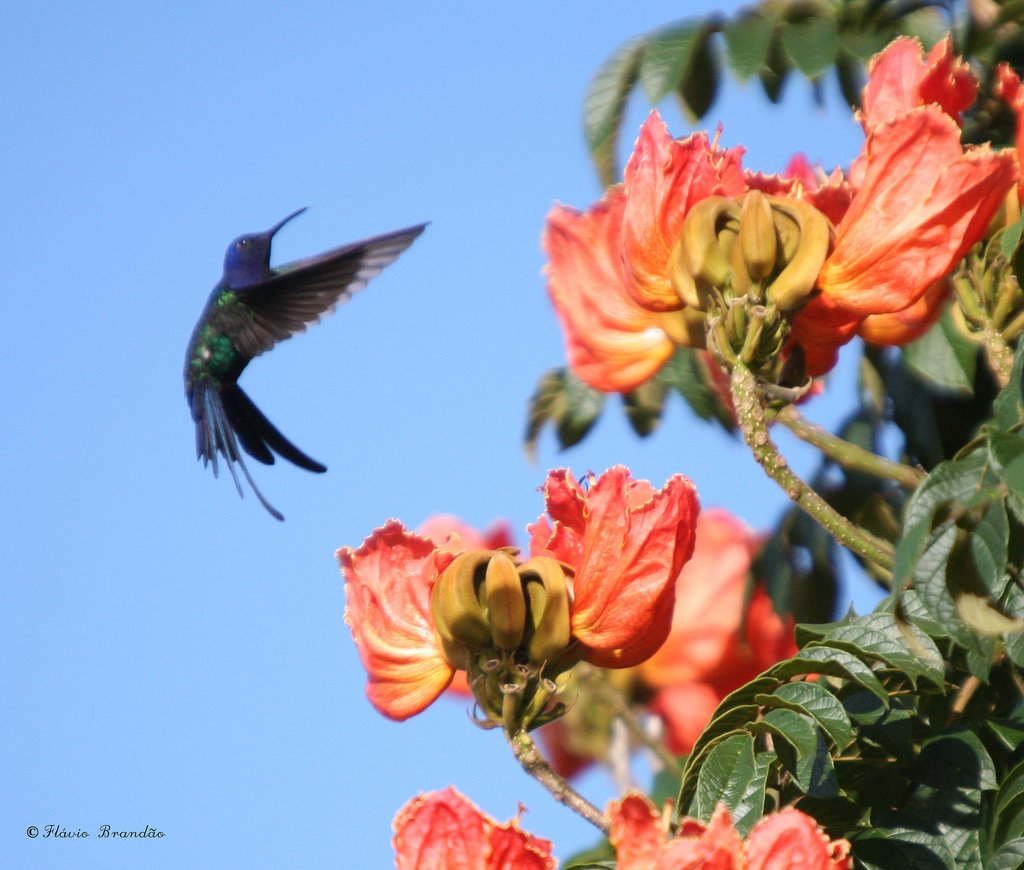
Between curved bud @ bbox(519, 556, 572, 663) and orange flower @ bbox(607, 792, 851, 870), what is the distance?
526 mm

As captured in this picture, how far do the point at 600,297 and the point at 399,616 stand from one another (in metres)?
0.64

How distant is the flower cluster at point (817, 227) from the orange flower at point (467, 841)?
795 mm

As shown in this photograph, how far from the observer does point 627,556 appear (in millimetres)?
1907

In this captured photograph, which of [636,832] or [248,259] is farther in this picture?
[248,259]

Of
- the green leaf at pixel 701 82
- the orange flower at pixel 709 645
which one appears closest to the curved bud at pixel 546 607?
the orange flower at pixel 709 645

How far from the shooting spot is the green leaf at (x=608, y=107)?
9.55ft

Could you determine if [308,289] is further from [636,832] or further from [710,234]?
[636,832]

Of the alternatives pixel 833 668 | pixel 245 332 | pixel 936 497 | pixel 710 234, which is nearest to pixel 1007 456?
pixel 936 497

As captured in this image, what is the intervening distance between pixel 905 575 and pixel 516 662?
696mm

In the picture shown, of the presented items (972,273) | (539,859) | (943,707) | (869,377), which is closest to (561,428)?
(869,377)

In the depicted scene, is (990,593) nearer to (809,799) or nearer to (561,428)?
(809,799)

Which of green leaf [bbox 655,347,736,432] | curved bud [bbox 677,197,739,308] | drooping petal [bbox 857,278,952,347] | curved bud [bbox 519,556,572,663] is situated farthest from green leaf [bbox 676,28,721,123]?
curved bud [bbox 519,556,572,663]

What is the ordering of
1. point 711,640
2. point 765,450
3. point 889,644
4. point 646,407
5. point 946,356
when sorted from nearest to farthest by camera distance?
point 889,644 → point 765,450 → point 946,356 → point 711,640 → point 646,407

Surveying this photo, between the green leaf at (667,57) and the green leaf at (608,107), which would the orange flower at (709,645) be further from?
the green leaf at (667,57)
